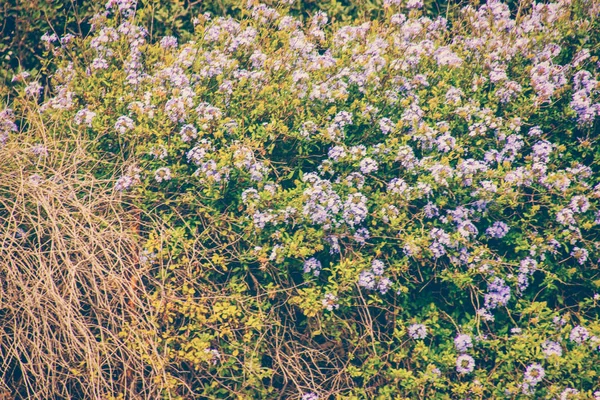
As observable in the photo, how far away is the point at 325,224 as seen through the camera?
264 cm

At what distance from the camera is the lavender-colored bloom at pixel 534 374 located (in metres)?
2.57

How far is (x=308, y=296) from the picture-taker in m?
2.65

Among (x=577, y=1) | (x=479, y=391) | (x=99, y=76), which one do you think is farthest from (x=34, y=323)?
(x=577, y=1)

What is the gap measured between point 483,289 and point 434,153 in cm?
70

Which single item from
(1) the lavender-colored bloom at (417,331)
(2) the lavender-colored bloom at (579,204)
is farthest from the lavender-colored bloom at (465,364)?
(2) the lavender-colored bloom at (579,204)

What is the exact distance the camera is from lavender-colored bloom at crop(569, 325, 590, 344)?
2.63 m

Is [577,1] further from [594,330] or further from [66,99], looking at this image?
[66,99]

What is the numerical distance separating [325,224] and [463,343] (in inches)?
32.3

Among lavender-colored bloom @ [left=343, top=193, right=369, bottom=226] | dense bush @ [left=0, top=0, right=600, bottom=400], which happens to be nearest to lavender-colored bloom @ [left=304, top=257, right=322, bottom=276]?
dense bush @ [left=0, top=0, right=600, bottom=400]

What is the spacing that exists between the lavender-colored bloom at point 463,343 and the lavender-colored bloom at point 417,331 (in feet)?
0.48

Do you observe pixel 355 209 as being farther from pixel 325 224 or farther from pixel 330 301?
pixel 330 301

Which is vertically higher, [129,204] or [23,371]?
[129,204]

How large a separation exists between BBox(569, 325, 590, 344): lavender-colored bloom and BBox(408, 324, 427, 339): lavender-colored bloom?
650 millimetres

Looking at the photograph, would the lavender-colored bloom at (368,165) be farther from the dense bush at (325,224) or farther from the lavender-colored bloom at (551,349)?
the lavender-colored bloom at (551,349)
